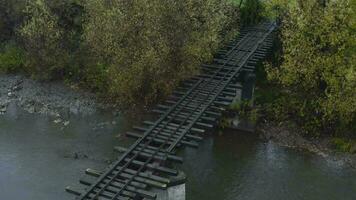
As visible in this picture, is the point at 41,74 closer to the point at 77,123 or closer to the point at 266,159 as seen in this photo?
the point at 77,123

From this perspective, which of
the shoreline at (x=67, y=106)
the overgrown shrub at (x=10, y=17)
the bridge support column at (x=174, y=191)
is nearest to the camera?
the bridge support column at (x=174, y=191)

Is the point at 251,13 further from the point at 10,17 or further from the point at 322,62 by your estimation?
the point at 10,17

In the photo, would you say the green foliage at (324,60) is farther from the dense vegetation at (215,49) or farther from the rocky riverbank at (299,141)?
the rocky riverbank at (299,141)

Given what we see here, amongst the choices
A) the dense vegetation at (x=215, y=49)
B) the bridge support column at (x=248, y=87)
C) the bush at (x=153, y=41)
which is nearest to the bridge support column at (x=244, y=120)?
the bridge support column at (x=248, y=87)

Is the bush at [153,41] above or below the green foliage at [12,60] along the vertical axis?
above

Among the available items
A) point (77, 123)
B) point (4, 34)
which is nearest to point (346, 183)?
point (77, 123)

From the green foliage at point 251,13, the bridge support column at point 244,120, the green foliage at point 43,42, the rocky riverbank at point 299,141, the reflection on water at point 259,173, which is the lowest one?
the reflection on water at point 259,173

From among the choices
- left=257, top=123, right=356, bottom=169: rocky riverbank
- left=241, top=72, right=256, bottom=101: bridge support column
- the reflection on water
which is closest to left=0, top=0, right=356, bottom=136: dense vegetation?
left=257, top=123, right=356, bottom=169: rocky riverbank
